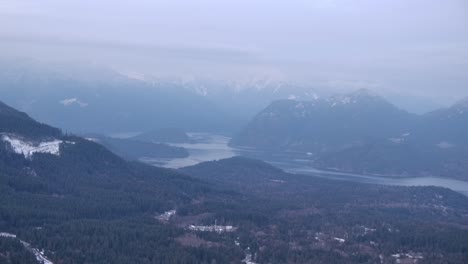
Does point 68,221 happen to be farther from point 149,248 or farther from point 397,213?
point 397,213

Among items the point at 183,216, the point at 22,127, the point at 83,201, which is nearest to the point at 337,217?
the point at 183,216

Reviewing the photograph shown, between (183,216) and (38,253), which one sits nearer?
(38,253)

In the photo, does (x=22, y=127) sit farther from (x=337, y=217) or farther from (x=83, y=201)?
(x=337, y=217)

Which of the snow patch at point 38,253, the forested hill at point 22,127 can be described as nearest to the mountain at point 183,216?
the snow patch at point 38,253

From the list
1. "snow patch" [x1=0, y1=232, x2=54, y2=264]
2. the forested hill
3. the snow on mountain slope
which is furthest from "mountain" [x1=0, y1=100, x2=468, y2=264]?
the forested hill

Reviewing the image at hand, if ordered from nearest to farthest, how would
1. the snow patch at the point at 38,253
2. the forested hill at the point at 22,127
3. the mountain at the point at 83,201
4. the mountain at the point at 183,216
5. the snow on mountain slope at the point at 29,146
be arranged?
the snow patch at the point at 38,253 → the mountain at the point at 83,201 → the mountain at the point at 183,216 → the snow on mountain slope at the point at 29,146 → the forested hill at the point at 22,127

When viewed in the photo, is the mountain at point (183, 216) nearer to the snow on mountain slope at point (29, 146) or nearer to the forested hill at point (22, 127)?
the snow on mountain slope at point (29, 146)

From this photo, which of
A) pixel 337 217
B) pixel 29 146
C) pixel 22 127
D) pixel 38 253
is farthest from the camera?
pixel 22 127

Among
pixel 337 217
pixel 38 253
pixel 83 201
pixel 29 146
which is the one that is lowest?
pixel 38 253
